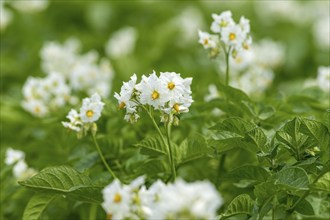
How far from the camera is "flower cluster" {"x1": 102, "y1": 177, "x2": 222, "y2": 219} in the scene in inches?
65.9

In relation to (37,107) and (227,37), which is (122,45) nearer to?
(37,107)

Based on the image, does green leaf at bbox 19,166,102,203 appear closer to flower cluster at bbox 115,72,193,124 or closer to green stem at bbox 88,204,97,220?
flower cluster at bbox 115,72,193,124

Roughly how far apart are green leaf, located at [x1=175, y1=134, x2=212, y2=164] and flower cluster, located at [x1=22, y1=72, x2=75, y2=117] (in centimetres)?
126

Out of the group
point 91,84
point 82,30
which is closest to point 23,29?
point 82,30

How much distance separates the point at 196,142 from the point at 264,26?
176 inches

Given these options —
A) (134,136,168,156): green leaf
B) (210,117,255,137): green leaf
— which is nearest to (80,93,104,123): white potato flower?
(134,136,168,156): green leaf

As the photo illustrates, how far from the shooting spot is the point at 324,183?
210 centimetres

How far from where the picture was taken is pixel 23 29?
5941 millimetres

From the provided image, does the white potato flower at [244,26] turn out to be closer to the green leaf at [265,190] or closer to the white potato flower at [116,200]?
the green leaf at [265,190]

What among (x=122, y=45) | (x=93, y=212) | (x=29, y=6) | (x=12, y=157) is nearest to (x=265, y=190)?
→ (x=93, y=212)

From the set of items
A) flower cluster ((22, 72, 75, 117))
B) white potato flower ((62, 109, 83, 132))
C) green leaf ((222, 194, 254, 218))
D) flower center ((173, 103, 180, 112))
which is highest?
flower cluster ((22, 72, 75, 117))

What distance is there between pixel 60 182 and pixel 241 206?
66cm

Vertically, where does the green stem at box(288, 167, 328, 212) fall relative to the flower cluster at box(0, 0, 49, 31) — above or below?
below

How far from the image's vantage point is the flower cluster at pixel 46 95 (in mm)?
3650
